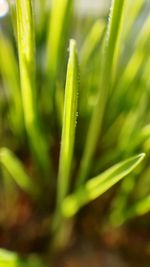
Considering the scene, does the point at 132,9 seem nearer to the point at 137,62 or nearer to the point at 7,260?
the point at 137,62

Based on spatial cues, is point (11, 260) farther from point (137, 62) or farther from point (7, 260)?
point (137, 62)

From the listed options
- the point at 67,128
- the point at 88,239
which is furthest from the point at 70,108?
the point at 88,239

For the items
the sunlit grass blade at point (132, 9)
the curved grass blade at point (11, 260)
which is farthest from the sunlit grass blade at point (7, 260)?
the sunlit grass blade at point (132, 9)

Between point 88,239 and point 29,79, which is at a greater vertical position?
point 29,79

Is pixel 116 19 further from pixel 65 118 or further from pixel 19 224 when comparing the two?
pixel 19 224

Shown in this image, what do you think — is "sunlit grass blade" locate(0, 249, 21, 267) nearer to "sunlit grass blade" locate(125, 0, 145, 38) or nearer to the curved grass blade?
the curved grass blade

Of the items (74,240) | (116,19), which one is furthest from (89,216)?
(116,19)

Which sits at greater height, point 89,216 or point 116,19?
point 116,19

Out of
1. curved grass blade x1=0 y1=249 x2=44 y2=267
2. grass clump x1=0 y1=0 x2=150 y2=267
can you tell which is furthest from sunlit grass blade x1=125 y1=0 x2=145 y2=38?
curved grass blade x1=0 y1=249 x2=44 y2=267
